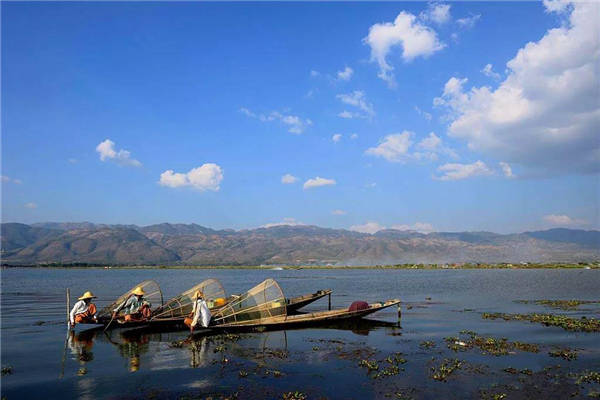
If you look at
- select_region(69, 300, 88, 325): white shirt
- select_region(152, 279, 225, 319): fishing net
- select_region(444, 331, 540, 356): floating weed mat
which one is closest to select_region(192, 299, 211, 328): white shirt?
select_region(152, 279, 225, 319): fishing net

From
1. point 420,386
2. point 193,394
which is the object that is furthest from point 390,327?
point 193,394

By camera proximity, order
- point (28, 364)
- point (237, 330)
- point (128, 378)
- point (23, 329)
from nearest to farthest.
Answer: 1. point (128, 378)
2. point (28, 364)
3. point (237, 330)
4. point (23, 329)

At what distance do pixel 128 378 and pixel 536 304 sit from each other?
3763 centimetres

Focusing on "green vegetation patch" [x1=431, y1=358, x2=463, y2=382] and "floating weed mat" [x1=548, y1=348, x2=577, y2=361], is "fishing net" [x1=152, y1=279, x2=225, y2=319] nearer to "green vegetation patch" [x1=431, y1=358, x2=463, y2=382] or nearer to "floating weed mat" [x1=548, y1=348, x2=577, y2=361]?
"green vegetation patch" [x1=431, y1=358, x2=463, y2=382]

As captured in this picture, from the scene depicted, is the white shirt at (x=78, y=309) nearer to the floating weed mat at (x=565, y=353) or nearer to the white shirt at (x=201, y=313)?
the white shirt at (x=201, y=313)

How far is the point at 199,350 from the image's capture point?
20.5m

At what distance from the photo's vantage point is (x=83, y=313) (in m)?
25.1

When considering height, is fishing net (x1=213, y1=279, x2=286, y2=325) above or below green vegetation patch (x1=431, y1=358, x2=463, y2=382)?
above

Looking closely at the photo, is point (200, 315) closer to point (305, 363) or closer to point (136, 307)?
point (136, 307)

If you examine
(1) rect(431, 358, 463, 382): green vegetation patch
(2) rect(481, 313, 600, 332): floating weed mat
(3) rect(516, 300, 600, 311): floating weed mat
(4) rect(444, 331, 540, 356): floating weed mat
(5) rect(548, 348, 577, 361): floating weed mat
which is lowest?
(3) rect(516, 300, 600, 311): floating weed mat

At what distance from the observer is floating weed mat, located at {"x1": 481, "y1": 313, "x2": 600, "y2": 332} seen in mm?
25177

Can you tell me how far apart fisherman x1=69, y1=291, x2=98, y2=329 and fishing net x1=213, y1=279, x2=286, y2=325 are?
7688 millimetres

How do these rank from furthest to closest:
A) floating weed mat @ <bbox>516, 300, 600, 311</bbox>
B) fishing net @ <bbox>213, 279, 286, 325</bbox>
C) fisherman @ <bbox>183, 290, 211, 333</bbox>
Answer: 1. floating weed mat @ <bbox>516, 300, 600, 311</bbox>
2. fishing net @ <bbox>213, 279, 286, 325</bbox>
3. fisherman @ <bbox>183, 290, 211, 333</bbox>

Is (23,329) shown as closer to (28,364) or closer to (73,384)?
(28,364)
